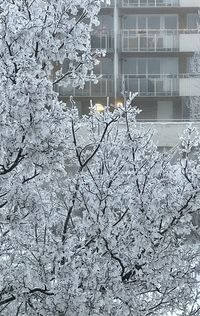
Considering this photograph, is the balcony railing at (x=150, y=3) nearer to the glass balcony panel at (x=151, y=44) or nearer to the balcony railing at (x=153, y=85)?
the glass balcony panel at (x=151, y=44)

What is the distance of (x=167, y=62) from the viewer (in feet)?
123

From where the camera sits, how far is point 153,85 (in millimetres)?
36531

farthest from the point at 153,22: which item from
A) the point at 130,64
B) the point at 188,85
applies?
the point at 188,85

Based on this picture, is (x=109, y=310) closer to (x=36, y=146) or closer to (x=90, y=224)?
(x=90, y=224)

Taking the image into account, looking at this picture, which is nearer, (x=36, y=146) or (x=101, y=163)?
(x=36, y=146)

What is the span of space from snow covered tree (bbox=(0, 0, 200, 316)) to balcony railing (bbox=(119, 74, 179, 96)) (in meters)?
31.3

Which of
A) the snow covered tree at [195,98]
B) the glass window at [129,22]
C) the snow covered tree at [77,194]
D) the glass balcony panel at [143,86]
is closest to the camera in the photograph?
the snow covered tree at [77,194]

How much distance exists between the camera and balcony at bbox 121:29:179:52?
120 ft

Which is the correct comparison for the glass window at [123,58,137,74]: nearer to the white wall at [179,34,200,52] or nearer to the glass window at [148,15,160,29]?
the glass window at [148,15,160,29]

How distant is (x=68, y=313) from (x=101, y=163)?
1.09 m

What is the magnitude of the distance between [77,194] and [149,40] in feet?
106

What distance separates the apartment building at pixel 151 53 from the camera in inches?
1422

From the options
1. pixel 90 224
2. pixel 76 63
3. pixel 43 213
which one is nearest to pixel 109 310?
pixel 90 224

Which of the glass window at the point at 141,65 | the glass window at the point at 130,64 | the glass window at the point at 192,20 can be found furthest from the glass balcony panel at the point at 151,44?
the glass window at the point at 192,20
